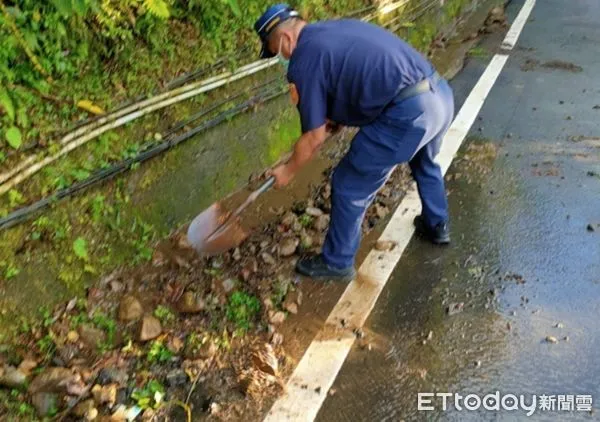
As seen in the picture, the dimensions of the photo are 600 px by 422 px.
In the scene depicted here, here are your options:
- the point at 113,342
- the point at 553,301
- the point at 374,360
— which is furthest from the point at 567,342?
the point at 113,342

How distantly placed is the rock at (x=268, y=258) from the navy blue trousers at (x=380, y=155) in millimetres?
399

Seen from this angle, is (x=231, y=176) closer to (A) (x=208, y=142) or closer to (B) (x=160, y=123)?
(A) (x=208, y=142)

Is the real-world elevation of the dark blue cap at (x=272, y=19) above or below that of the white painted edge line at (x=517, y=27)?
above

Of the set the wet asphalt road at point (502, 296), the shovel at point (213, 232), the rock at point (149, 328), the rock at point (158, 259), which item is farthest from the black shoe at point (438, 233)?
the rock at point (149, 328)

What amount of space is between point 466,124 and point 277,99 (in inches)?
84.5

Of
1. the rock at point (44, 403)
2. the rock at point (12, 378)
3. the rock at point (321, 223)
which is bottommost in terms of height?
the rock at point (321, 223)

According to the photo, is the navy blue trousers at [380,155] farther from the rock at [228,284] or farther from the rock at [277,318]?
the rock at [228,284]

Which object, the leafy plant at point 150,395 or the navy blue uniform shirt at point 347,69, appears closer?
the leafy plant at point 150,395

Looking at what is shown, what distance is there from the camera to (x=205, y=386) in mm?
3143

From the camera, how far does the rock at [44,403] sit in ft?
9.67

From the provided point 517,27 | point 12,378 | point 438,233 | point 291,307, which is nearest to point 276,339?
point 291,307

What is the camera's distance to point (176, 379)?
3.15 meters

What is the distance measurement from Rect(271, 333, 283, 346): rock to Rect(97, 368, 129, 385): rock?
2.67 ft

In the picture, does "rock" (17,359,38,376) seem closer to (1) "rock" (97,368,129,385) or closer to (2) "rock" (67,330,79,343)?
(2) "rock" (67,330,79,343)
